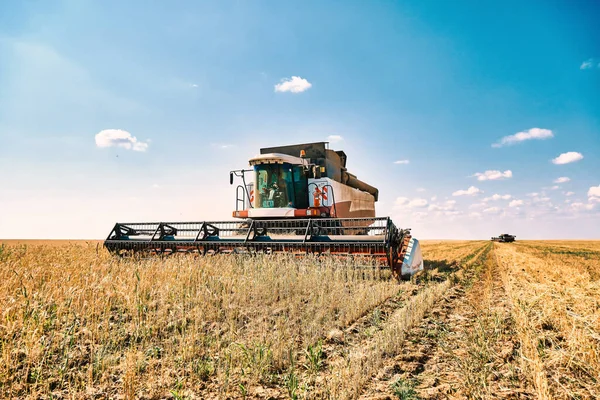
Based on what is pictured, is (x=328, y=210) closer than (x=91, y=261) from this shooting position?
No

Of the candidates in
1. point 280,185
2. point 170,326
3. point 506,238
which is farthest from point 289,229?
point 506,238

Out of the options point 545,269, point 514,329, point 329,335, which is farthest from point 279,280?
point 545,269

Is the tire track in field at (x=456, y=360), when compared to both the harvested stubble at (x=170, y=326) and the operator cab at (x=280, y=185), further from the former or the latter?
the operator cab at (x=280, y=185)

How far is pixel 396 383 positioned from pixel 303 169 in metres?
7.61

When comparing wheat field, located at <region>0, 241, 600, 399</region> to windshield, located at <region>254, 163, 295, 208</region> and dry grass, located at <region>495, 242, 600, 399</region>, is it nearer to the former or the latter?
dry grass, located at <region>495, 242, 600, 399</region>

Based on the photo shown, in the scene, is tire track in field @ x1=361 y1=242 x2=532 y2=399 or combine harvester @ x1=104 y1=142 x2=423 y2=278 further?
combine harvester @ x1=104 y1=142 x2=423 y2=278

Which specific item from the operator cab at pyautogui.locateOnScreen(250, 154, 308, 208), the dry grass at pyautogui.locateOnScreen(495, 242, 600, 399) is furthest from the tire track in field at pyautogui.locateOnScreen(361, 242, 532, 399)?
the operator cab at pyautogui.locateOnScreen(250, 154, 308, 208)

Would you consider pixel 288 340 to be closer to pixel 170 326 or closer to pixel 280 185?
pixel 170 326

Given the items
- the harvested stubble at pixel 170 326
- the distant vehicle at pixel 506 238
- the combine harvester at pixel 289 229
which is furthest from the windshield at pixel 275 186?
the distant vehicle at pixel 506 238

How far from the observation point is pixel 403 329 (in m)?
3.73

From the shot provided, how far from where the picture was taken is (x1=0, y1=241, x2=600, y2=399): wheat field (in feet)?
8.54

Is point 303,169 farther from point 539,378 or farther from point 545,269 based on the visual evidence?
point 539,378

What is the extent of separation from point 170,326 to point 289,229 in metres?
4.93

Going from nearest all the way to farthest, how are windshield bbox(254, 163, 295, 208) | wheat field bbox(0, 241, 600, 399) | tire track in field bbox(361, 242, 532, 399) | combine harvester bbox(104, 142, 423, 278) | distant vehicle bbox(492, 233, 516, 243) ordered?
tire track in field bbox(361, 242, 532, 399) < wheat field bbox(0, 241, 600, 399) < combine harvester bbox(104, 142, 423, 278) < windshield bbox(254, 163, 295, 208) < distant vehicle bbox(492, 233, 516, 243)
